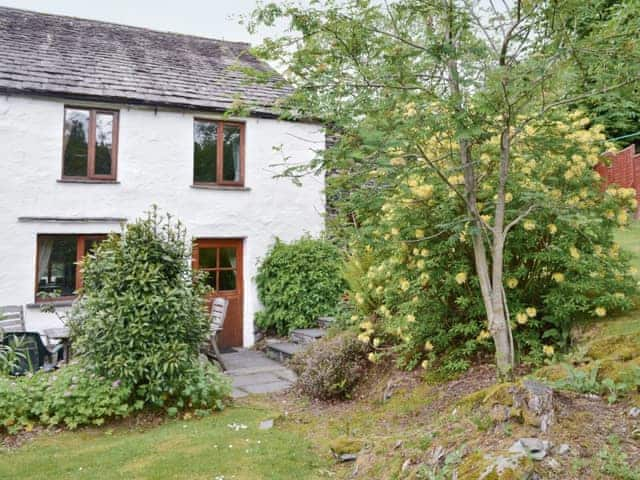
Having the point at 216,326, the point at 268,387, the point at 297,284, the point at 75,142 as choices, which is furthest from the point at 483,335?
the point at 75,142

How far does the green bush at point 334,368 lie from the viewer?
Answer: 225 inches

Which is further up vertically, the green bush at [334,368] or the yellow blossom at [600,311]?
the yellow blossom at [600,311]

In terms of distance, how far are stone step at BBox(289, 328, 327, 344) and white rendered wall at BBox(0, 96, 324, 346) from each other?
49.8 inches

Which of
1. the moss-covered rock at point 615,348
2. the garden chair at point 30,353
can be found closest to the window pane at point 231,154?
the garden chair at point 30,353

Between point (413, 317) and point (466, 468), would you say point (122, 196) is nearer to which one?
point (413, 317)

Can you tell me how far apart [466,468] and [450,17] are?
131 inches

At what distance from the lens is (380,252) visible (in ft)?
18.1

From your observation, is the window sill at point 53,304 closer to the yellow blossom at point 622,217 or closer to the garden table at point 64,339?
the garden table at point 64,339

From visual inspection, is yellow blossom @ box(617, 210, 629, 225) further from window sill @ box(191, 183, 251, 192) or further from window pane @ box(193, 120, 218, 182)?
window pane @ box(193, 120, 218, 182)

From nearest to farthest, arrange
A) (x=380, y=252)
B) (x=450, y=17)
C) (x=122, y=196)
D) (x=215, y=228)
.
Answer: (x=450, y=17) < (x=380, y=252) < (x=122, y=196) < (x=215, y=228)

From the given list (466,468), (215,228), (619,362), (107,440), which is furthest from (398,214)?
(215,228)

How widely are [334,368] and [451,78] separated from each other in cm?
341

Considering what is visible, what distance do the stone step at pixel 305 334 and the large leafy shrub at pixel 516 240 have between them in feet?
12.3

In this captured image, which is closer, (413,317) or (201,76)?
(413,317)
